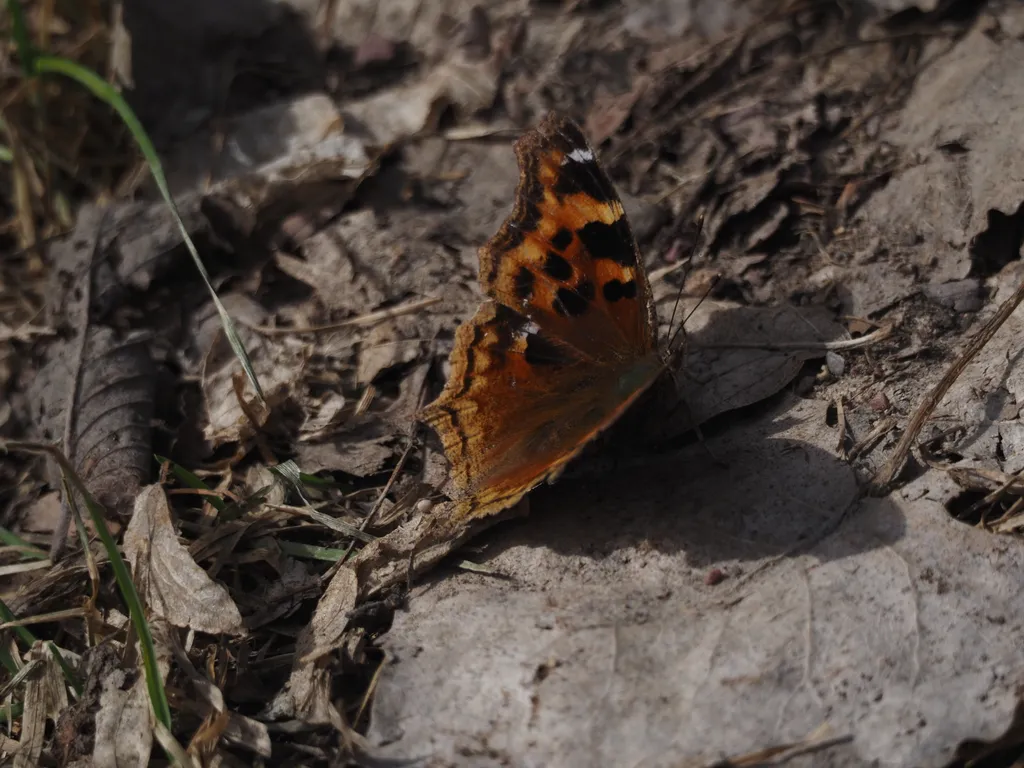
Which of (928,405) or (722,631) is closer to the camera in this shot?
(722,631)

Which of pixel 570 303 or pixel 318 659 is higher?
pixel 570 303

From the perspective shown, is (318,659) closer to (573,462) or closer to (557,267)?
(573,462)

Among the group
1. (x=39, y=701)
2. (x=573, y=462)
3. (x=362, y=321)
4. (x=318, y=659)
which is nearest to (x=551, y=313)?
(x=573, y=462)

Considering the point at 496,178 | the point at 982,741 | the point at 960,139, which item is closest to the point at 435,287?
the point at 496,178

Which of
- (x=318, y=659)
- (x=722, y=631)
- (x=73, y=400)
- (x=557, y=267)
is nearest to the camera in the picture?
(x=722, y=631)

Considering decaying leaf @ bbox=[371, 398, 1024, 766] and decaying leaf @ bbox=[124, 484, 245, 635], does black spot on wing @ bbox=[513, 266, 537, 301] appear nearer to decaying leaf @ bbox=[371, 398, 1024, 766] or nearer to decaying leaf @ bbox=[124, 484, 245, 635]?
decaying leaf @ bbox=[371, 398, 1024, 766]

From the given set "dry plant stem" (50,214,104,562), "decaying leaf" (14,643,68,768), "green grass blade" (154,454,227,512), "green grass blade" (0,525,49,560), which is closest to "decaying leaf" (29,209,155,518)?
"dry plant stem" (50,214,104,562)

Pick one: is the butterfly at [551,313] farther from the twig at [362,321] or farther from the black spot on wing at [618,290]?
the twig at [362,321]
